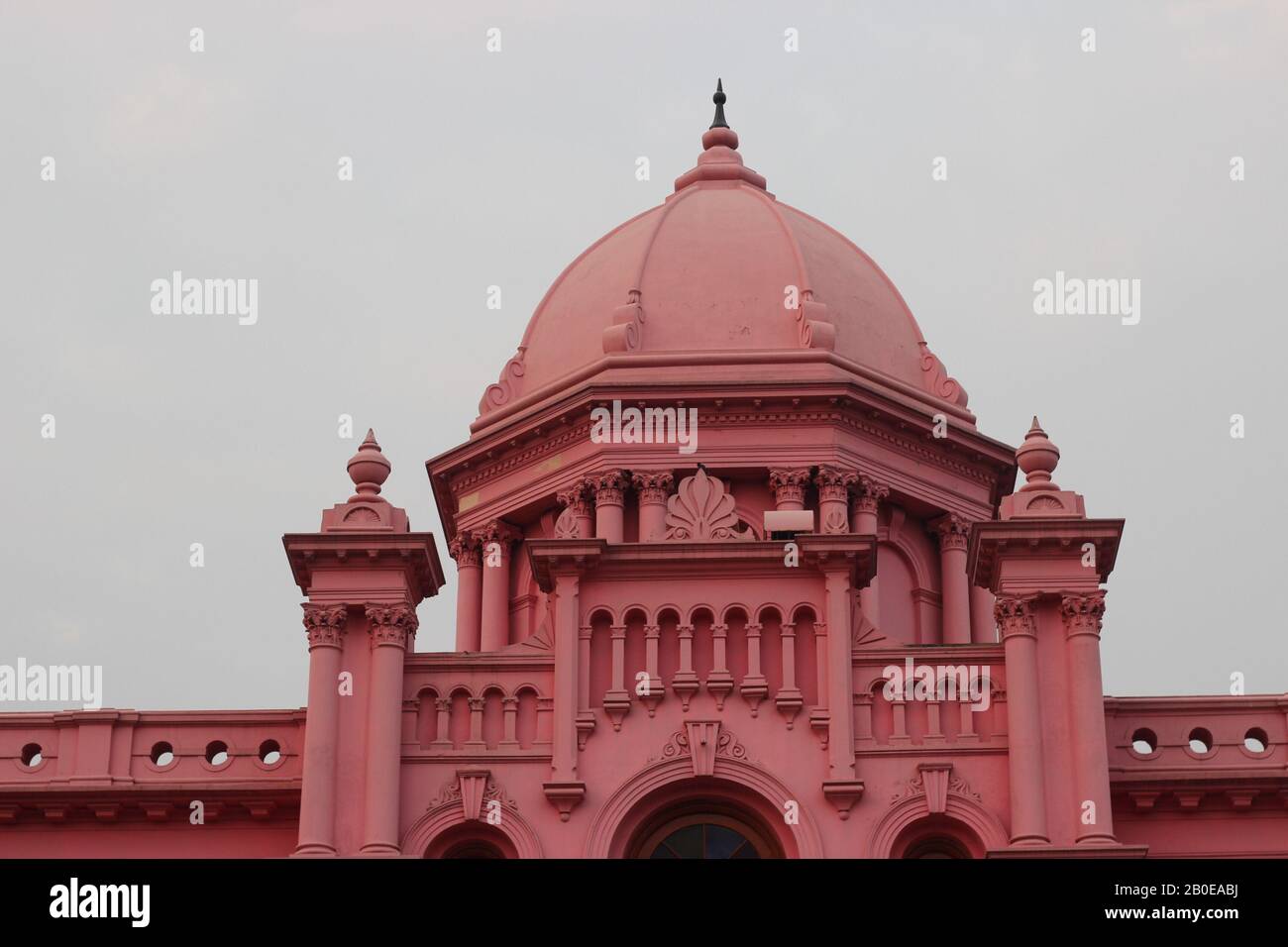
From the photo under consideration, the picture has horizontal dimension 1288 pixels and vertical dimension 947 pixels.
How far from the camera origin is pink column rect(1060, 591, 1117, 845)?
33.6 m

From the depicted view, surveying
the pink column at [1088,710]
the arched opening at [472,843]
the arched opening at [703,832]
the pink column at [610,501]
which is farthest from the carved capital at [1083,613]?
the pink column at [610,501]

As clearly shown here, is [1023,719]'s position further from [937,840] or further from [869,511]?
[869,511]

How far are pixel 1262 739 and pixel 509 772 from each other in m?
10.2

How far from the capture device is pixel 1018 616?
34875 millimetres

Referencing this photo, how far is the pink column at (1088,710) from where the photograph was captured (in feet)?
110

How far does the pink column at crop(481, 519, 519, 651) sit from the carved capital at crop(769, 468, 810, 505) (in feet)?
16.5

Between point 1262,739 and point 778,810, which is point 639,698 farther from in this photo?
point 1262,739

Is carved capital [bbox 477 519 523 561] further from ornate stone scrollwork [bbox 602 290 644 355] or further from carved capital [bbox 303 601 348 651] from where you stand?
carved capital [bbox 303 601 348 651]

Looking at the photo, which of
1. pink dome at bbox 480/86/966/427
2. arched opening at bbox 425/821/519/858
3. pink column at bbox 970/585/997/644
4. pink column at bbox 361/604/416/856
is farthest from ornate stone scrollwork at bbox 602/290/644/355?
arched opening at bbox 425/821/519/858

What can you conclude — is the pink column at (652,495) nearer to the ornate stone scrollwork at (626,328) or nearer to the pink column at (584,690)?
the ornate stone scrollwork at (626,328)

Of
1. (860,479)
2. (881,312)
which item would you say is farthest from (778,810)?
(881,312)

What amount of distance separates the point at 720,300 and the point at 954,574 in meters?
6.17

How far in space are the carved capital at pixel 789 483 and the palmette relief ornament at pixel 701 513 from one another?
544 centimetres

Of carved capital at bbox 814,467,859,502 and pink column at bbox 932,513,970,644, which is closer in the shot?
carved capital at bbox 814,467,859,502
